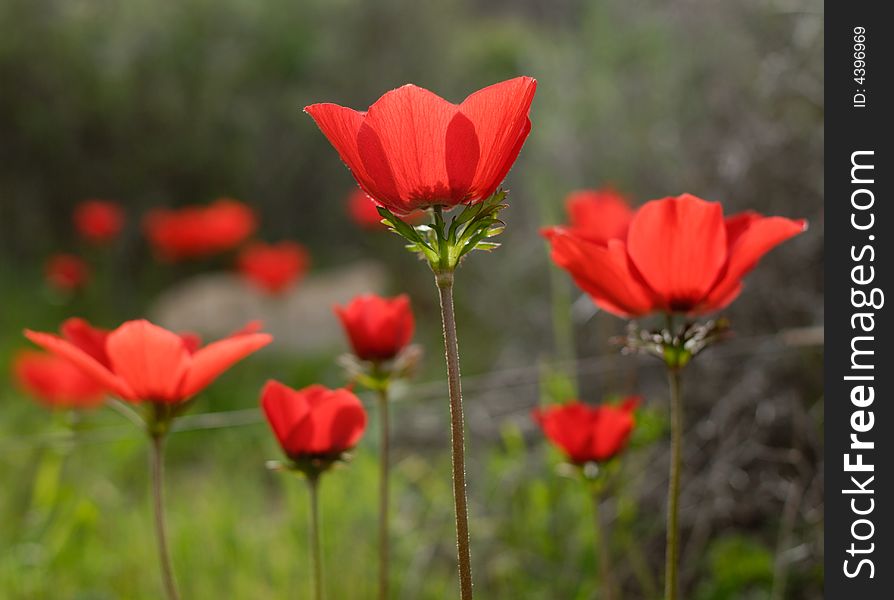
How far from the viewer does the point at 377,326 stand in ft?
2.15

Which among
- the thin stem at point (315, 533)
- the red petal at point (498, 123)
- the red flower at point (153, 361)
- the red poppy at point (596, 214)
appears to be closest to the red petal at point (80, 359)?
the red flower at point (153, 361)

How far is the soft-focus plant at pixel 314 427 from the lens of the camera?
0.55 metres

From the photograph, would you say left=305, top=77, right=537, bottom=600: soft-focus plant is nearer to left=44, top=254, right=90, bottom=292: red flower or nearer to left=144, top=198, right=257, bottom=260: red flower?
left=144, top=198, right=257, bottom=260: red flower

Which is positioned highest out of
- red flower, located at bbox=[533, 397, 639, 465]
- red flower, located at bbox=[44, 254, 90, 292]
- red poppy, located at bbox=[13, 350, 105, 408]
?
red flower, located at bbox=[44, 254, 90, 292]

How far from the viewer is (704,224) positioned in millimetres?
526

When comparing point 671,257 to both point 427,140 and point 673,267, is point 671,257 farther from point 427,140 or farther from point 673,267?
point 427,140

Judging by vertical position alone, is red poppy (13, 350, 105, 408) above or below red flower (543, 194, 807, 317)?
below

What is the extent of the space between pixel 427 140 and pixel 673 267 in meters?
0.18

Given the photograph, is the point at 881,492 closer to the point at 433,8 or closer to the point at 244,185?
the point at 244,185

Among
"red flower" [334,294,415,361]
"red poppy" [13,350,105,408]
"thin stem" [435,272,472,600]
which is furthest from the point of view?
"red poppy" [13,350,105,408]

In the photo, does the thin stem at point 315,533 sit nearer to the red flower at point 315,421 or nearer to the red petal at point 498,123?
the red flower at point 315,421

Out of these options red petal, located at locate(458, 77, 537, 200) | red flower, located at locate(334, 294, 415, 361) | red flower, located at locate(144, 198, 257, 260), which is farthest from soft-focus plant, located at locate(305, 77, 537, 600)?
red flower, located at locate(144, 198, 257, 260)

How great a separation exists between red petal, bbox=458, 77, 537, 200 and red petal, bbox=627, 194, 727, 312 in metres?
0.13

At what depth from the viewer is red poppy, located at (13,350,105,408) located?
4.48ft
